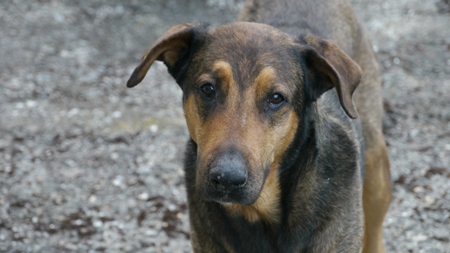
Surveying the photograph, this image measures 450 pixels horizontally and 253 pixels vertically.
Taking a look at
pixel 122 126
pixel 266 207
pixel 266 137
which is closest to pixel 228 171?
pixel 266 137

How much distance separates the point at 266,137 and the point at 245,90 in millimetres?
260

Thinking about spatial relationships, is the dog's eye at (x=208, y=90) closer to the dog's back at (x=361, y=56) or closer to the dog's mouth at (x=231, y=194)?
the dog's mouth at (x=231, y=194)

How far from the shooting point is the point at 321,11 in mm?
4895

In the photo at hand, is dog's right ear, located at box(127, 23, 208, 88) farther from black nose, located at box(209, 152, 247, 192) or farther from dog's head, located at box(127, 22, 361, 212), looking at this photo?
black nose, located at box(209, 152, 247, 192)

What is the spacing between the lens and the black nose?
10.9 feet

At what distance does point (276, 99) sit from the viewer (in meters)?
3.67

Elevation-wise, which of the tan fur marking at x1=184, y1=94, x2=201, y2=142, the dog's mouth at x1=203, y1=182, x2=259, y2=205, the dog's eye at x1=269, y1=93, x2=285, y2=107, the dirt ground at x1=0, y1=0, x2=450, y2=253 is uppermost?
the dog's eye at x1=269, y1=93, x2=285, y2=107

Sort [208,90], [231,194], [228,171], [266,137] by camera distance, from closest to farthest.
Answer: [228,171] < [231,194] < [266,137] < [208,90]

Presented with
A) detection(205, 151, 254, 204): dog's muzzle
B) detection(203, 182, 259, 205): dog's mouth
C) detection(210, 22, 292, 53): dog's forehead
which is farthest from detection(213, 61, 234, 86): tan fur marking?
detection(203, 182, 259, 205): dog's mouth

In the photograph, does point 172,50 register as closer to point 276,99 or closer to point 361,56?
point 276,99

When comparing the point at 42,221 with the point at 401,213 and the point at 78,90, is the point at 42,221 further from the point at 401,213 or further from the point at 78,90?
the point at 401,213

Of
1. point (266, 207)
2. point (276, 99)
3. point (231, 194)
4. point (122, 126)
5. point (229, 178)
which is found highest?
point (276, 99)

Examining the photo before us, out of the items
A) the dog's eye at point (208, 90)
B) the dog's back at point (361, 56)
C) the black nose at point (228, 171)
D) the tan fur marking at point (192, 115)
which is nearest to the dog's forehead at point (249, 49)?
the dog's eye at point (208, 90)

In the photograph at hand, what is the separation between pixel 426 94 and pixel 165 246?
3.44 meters
